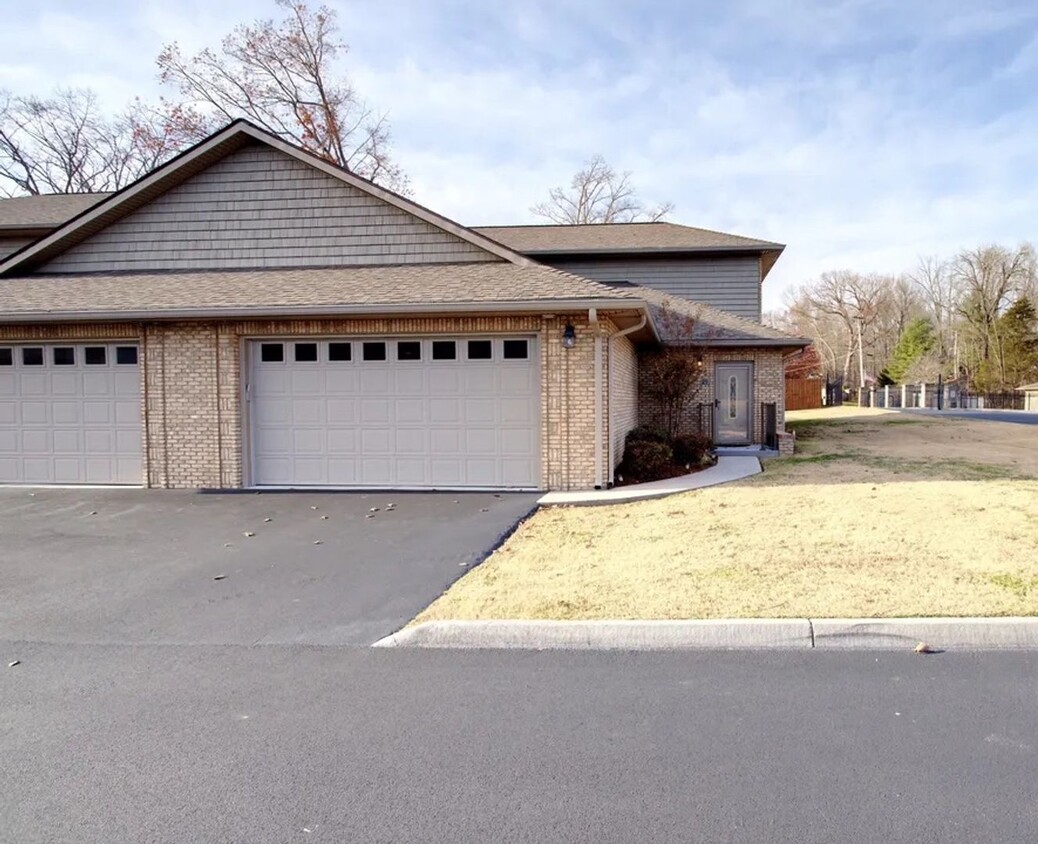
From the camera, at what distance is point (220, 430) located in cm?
1062

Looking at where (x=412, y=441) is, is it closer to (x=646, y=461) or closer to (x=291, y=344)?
(x=291, y=344)

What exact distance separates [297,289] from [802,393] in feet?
120

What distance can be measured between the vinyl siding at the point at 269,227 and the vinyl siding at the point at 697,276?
804cm

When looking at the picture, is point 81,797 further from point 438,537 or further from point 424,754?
point 438,537

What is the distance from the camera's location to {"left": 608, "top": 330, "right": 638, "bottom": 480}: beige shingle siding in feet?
35.3

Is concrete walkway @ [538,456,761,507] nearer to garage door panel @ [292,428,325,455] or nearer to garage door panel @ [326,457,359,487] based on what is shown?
garage door panel @ [326,457,359,487]

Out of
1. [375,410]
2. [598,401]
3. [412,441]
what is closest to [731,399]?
[598,401]

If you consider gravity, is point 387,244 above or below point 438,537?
above

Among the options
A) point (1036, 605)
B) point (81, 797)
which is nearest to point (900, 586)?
point (1036, 605)

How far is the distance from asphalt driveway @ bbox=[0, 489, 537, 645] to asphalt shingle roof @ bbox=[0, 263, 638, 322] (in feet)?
9.18

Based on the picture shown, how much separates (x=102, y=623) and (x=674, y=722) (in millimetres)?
4091

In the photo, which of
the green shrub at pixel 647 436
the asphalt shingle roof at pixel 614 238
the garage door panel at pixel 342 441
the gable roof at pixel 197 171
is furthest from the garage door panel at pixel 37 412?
the asphalt shingle roof at pixel 614 238

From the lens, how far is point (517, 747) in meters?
3.21

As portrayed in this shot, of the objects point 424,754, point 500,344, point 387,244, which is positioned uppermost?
point 387,244
